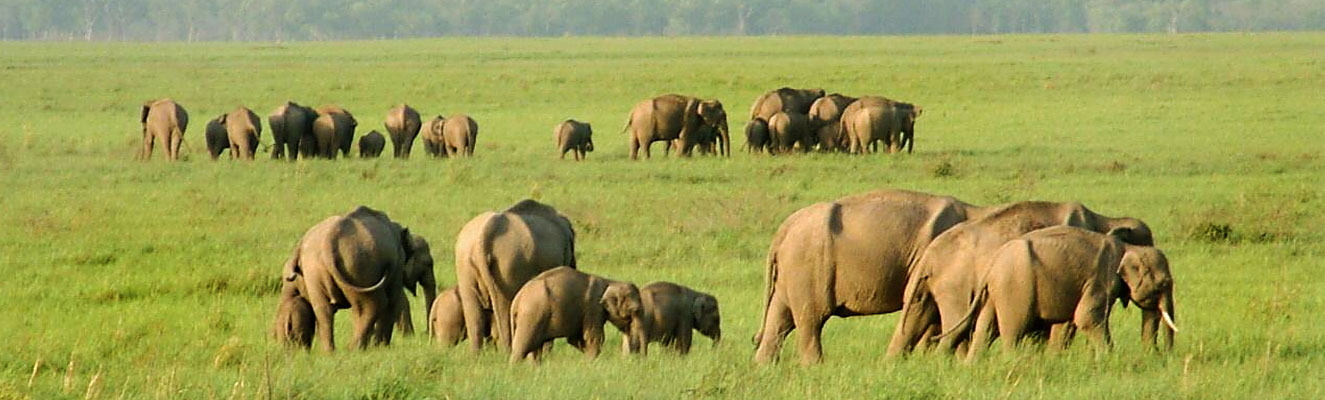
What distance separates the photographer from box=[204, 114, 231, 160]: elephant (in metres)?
28.3

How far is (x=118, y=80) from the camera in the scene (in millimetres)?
56062

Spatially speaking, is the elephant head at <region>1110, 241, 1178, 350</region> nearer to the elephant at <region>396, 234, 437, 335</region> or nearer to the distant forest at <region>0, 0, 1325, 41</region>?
the elephant at <region>396, 234, 437, 335</region>

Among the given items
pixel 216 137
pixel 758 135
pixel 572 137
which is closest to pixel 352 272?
pixel 572 137

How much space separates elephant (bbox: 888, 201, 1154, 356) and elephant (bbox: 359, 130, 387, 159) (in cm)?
1955

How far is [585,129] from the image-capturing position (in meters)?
28.8

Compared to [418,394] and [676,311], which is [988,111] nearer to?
[676,311]

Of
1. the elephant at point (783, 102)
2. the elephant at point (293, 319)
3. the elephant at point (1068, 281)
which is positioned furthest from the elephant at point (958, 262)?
the elephant at point (783, 102)

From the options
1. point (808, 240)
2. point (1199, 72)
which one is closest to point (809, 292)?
point (808, 240)

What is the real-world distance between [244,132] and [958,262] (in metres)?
19.7

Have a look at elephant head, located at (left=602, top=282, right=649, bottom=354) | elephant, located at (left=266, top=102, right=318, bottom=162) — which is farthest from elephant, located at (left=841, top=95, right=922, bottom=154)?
elephant head, located at (left=602, top=282, right=649, bottom=354)

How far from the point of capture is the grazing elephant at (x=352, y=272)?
1084 cm

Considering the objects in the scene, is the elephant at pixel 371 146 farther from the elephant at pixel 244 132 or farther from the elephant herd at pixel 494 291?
the elephant herd at pixel 494 291

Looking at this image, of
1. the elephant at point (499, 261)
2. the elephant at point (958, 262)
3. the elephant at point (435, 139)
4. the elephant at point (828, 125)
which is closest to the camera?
the elephant at point (958, 262)

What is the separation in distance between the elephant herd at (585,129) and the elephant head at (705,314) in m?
17.2
